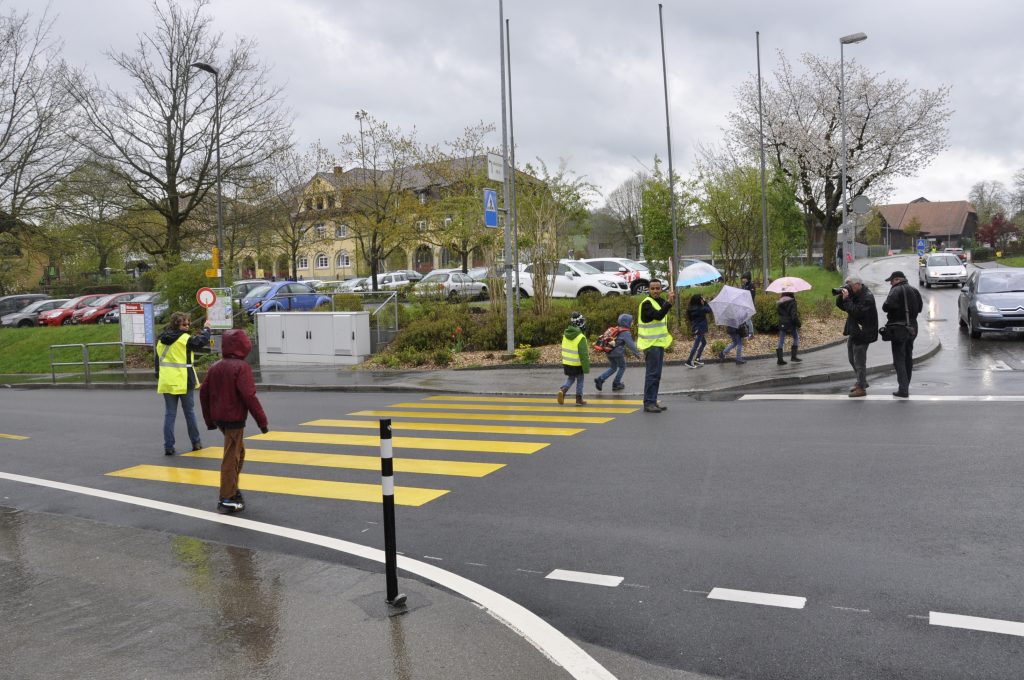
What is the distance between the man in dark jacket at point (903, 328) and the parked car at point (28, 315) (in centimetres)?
4120

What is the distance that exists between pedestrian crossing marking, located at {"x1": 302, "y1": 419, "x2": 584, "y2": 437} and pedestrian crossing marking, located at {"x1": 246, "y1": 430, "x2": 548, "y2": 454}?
0.60 meters

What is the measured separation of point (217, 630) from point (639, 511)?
340cm

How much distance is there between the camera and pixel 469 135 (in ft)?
143

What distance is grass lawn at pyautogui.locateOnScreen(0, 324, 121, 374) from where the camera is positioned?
100 feet

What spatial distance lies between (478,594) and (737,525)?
2.21 m

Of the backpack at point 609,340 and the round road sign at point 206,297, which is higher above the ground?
the round road sign at point 206,297

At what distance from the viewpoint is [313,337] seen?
2342 cm

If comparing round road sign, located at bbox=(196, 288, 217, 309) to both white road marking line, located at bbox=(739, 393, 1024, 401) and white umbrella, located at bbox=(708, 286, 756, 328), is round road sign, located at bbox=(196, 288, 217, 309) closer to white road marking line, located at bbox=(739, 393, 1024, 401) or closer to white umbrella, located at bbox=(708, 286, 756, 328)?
white umbrella, located at bbox=(708, 286, 756, 328)

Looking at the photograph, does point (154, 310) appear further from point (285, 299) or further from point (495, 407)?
point (495, 407)

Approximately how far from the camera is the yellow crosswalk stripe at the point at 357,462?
341 inches

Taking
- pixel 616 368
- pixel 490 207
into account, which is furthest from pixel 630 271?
pixel 616 368

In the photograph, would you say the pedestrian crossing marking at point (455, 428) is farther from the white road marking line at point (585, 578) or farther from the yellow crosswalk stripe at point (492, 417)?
the white road marking line at point (585, 578)

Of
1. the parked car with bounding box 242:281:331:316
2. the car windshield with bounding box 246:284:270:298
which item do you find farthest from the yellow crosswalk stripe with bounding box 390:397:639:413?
the car windshield with bounding box 246:284:270:298

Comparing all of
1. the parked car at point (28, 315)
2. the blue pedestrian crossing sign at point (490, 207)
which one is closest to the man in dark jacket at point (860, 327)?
the blue pedestrian crossing sign at point (490, 207)
